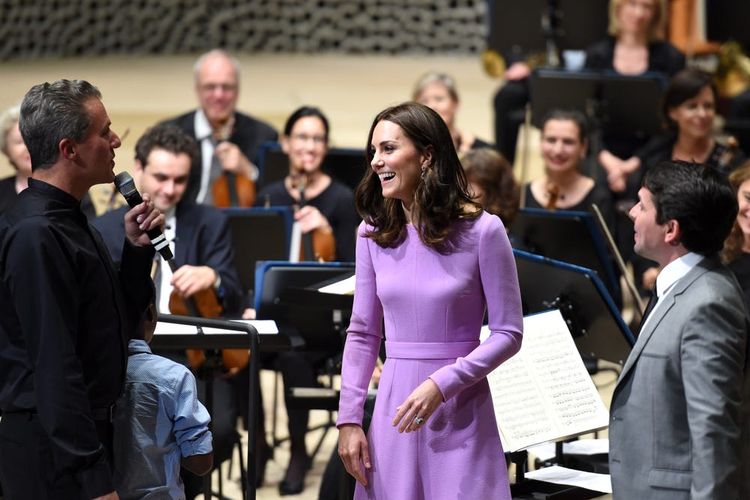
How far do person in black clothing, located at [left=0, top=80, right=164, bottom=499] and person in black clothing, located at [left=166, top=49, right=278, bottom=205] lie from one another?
3.14 m

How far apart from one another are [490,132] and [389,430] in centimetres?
720

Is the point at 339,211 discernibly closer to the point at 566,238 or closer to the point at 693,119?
the point at 566,238

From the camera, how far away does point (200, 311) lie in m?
4.10

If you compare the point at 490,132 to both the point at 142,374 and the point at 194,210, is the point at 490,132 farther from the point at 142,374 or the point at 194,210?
the point at 142,374

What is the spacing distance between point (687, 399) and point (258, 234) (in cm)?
254

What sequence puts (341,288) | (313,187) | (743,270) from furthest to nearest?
(313,187) → (743,270) → (341,288)

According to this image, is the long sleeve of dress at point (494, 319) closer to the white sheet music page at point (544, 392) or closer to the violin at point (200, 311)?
the white sheet music page at point (544, 392)

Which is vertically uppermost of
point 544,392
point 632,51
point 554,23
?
point 554,23

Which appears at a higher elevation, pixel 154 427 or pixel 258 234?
pixel 258 234

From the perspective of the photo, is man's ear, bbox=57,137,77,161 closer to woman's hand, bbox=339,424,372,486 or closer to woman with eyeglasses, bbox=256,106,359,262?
woman's hand, bbox=339,424,372,486

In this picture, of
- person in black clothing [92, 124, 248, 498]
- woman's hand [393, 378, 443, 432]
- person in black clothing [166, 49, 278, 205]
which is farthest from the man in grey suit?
person in black clothing [166, 49, 278, 205]

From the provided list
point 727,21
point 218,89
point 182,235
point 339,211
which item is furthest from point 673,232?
point 727,21

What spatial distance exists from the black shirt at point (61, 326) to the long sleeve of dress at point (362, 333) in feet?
1.73

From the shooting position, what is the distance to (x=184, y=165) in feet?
14.2
